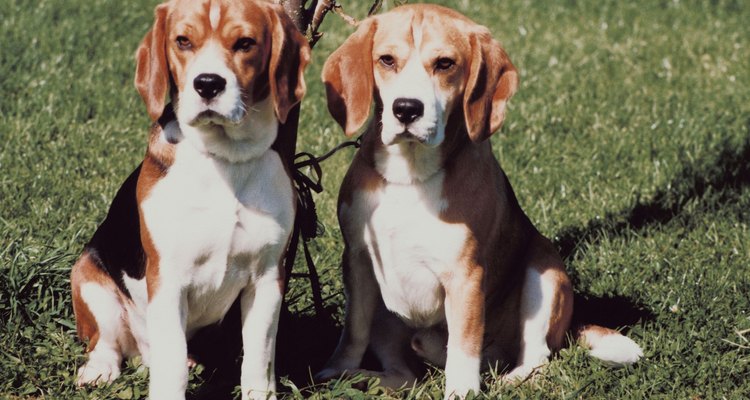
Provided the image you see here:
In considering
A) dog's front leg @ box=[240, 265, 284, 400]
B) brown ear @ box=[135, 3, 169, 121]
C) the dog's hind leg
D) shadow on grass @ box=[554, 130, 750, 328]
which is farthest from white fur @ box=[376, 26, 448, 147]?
shadow on grass @ box=[554, 130, 750, 328]

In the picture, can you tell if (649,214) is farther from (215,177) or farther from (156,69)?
(156,69)

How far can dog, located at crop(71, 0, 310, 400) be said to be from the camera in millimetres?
4098

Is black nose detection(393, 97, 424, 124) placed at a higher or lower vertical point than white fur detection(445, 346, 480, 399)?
higher

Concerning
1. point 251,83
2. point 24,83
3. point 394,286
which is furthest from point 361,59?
point 24,83

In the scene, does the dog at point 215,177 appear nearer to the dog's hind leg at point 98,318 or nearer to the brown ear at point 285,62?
the brown ear at point 285,62

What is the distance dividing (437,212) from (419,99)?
0.57 m

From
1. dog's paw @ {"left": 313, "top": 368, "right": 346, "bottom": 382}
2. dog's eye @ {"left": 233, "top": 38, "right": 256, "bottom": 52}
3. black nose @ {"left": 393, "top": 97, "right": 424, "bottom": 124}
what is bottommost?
dog's paw @ {"left": 313, "top": 368, "right": 346, "bottom": 382}

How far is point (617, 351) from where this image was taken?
5.06m

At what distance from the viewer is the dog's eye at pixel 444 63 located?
453cm

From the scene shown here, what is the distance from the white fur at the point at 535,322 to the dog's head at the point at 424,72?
0.88 metres

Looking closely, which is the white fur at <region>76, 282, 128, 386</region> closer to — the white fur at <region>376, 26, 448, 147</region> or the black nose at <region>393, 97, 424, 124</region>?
the white fur at <region>376, 26, 448, 147</region>

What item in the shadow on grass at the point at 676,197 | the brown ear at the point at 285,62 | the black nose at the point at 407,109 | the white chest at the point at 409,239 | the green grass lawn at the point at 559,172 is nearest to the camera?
the brown ear at the point at 285,62

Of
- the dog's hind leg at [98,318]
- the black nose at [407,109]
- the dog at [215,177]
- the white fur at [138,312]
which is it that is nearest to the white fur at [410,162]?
the black nose at [407,109]

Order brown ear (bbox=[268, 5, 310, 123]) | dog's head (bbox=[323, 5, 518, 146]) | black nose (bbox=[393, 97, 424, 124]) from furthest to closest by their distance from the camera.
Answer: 1. dog's head (bbox=[323, 5, 518, 146])
2. black nose (bbox=[393, 97, 424, 124])
3. brown ear (bbox=[268, 5, 310, 123])
